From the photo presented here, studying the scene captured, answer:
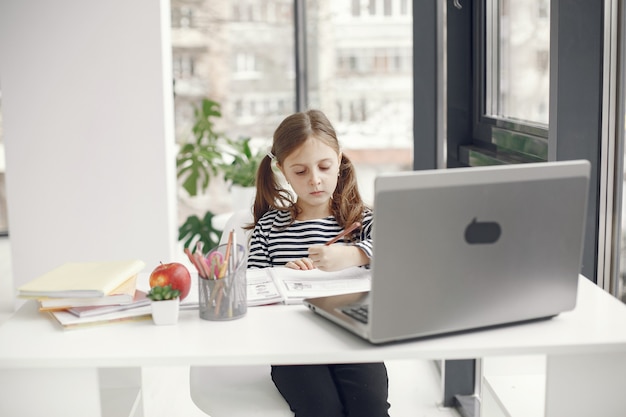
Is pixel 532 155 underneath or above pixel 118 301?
above

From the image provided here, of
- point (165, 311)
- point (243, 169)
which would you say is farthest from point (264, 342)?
point (243, 169)

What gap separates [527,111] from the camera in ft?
7.68

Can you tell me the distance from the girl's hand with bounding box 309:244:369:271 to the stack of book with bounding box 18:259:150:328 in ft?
1.27

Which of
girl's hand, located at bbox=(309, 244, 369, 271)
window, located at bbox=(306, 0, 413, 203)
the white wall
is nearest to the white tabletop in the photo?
girl's hand, located at bbox=(309, 244, 369, 271)

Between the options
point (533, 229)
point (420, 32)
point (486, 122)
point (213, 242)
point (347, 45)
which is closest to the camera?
point (533, 229)

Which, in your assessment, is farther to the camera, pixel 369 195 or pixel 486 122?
pixel 369 195

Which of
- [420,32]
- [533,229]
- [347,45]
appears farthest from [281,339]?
[347,45]

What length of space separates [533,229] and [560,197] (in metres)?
0.07

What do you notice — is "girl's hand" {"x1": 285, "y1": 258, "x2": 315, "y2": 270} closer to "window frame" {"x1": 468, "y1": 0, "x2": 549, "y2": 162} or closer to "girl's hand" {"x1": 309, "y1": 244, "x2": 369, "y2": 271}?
"girl's hand" {"x1": 309, "y1": 244, "x2": 369, "y2": 271}

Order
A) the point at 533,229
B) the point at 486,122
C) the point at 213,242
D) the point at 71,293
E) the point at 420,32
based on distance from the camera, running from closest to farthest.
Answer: the point at 533,229 < the point at 71,293 < the point at 486,122 < the point at 420,32 < the point at 213,242

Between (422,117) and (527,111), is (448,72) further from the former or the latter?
(527,111)

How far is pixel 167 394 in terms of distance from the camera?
286cm

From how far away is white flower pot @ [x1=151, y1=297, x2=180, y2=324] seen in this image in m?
1.41

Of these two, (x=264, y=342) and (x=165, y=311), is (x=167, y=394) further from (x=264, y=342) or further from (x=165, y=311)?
(x=264, y=342)
